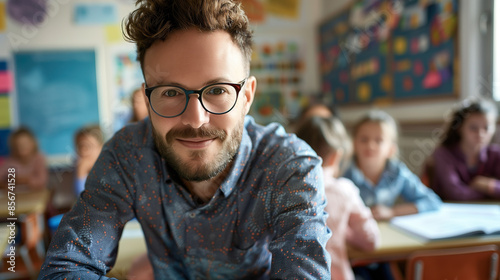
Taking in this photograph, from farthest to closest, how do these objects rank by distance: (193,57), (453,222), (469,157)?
(469,157) → (453,222) → (193,57)

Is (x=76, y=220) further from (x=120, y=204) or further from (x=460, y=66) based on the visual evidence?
(x=460, y=66)

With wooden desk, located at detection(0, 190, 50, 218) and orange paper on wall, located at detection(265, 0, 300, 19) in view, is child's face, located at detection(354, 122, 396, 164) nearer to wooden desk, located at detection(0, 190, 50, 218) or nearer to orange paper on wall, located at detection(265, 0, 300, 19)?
wooden desk, located at detection(0, 190, 50, 218)

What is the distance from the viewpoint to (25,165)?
12.5ft

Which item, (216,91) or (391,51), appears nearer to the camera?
(216,91)

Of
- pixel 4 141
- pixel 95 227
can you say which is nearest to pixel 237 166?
pixel 95 227

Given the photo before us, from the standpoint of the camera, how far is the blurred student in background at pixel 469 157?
2.51 m

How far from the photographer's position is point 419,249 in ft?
5.03

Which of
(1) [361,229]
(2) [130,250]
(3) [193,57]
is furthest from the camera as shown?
(1) [361,229]

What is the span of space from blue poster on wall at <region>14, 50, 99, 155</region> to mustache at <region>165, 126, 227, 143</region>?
14.3ft

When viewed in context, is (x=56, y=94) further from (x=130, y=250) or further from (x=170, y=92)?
(x=170, y=92)

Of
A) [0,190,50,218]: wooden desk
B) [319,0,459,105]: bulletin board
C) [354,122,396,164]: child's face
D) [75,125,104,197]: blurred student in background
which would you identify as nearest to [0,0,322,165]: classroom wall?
[75,125,104,197]: blurred student in background

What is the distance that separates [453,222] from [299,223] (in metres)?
1.30

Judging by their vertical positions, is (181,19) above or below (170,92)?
above

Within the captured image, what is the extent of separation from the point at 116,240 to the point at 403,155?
Result: 3.33 meters
